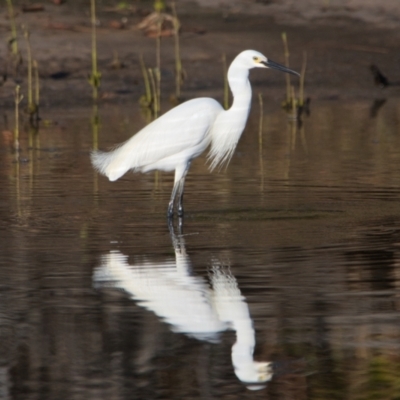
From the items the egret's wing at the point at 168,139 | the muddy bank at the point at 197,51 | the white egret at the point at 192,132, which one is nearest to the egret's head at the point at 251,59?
the white egret at the point at 192,132

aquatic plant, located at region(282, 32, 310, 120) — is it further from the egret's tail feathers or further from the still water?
the egret's tail feathers

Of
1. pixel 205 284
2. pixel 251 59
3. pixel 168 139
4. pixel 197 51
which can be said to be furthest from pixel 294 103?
pixel 205 284

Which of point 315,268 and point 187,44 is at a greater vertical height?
point 187,44

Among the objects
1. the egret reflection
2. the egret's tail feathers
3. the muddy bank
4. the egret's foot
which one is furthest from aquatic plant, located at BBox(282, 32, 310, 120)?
the egret reflection

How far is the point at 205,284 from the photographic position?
570 centimetres

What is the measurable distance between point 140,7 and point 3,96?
6188mm

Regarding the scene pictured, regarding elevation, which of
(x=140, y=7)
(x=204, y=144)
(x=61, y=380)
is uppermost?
(x=140, y=7)

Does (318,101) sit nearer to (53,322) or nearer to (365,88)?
(365,88)

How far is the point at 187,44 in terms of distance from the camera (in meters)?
19.4

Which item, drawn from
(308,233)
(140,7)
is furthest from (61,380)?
(140,7)

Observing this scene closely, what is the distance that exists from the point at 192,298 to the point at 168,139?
3.42 metres

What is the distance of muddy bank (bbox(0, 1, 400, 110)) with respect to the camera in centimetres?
1756

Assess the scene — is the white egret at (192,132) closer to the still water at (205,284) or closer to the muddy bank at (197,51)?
the still water at (205,284)

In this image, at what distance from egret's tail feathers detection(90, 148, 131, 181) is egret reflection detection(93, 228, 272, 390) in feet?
6.81
